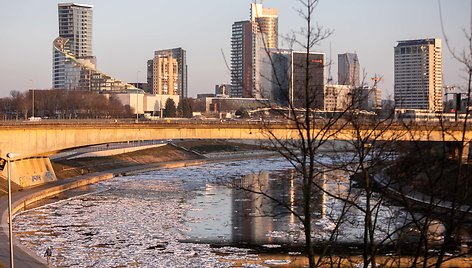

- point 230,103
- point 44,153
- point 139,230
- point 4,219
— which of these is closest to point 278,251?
point 139,230

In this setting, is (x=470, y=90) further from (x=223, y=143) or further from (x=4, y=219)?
(x=223, y=143)

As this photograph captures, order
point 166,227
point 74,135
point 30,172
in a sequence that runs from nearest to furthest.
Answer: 1. point 166,227
2. point 30,172
3. point 74,135

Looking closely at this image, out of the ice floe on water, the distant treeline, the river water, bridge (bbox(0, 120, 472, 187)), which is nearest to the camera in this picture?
the ice floe on water

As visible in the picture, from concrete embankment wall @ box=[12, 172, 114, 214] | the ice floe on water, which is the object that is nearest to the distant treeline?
concrete embankment wall @ box=[12, 172, 114, 214]

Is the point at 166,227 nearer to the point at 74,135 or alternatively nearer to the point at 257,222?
the point at 257,222

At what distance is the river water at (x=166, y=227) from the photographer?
924 inches

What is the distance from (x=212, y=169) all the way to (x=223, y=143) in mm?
34445

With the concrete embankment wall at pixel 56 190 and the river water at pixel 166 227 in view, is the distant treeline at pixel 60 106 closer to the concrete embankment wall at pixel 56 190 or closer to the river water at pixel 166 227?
the concrete embankment wall at pixel 56 190

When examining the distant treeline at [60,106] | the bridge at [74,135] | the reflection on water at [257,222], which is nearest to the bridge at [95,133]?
the bridge at [74,135]

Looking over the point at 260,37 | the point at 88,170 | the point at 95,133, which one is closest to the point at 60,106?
the point at 88,170

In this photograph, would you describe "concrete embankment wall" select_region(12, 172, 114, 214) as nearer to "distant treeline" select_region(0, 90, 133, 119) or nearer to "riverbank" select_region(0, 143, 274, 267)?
"riverbank" select_region(0, 143, 274, 267)

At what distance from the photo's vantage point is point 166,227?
30656mm

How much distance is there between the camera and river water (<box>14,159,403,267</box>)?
2348 cm

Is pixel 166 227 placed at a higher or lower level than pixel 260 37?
lower
